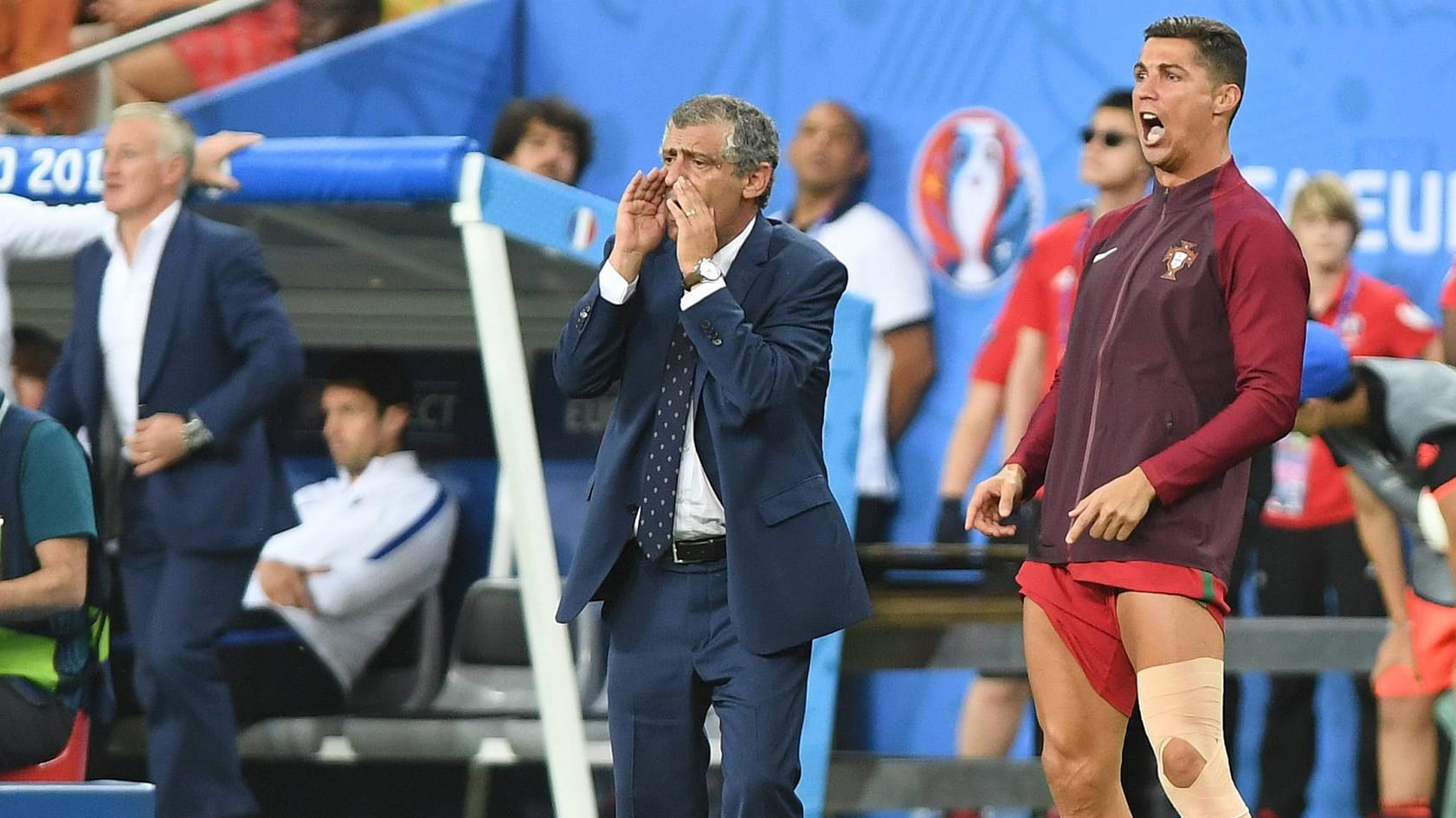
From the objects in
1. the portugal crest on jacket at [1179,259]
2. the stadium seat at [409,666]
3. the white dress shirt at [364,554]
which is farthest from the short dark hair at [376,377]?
the portugal crest on jacket at [1179,259]

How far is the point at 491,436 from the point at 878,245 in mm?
1444

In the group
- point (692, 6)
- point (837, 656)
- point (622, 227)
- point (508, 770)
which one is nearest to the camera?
point (622, 227)

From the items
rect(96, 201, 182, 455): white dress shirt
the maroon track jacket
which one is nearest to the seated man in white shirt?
rect(96, 201, 182, 455): white dress shirt

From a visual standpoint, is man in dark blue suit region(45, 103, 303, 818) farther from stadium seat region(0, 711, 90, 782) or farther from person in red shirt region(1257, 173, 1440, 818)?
person in red shirt region(1257, 173, 1440, 818)

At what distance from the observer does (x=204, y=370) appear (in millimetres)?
5633

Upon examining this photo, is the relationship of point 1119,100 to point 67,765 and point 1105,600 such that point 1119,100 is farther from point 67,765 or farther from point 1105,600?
point 67,765

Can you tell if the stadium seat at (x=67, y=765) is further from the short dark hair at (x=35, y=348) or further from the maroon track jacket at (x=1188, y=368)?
the short dark hair at (x=35, y=348)

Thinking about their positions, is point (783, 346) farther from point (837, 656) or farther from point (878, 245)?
point (878, 245)

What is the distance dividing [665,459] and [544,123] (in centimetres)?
327

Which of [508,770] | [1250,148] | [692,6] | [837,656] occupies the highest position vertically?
[692,6]

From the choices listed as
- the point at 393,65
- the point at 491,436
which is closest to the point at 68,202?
the point at 491,436

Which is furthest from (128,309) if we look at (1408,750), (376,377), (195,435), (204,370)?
(1408,750)

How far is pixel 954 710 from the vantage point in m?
7.91

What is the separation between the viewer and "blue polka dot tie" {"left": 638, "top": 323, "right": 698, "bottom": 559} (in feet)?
13.1
